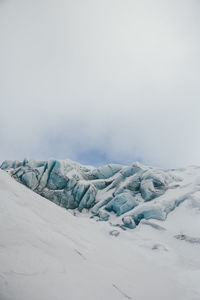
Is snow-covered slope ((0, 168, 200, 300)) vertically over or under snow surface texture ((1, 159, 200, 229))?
over

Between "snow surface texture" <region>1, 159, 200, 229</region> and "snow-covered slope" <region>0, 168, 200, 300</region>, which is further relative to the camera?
"snow surface texture" <region>1, 159, 200, 229</region>

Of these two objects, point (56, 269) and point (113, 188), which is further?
point (113, 188)

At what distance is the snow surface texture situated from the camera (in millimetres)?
16766

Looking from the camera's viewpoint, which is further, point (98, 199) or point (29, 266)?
point (98, 199)

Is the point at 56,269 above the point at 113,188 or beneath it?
above

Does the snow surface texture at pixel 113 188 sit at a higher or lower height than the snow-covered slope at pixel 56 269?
lower

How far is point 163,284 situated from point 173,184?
61.7 feet

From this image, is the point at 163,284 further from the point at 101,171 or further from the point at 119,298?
the point at 101,171

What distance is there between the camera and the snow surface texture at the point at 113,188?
1677 centimetres

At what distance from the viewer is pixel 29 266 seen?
223 centimetres

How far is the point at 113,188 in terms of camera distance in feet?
87.1

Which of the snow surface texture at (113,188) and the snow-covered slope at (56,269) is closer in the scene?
the snow-covered slope at (56,269)

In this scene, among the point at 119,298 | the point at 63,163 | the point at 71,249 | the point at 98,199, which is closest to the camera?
the point at 119,298

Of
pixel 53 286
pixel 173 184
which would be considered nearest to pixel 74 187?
pixel 173 184
